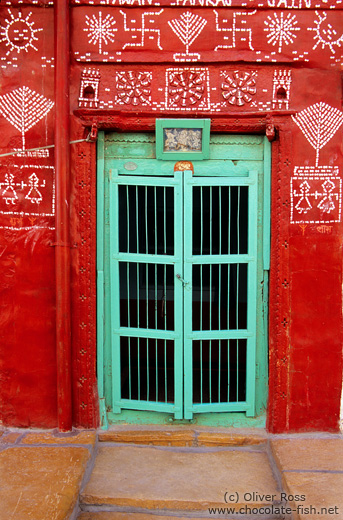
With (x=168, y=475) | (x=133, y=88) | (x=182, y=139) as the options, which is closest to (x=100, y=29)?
(x=133, y=88)

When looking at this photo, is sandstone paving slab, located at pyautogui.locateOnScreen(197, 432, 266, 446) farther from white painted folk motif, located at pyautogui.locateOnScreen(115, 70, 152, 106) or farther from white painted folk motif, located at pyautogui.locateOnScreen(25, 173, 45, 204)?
white painted folk motif, located at pyautogui.locateOnScreen(115, 70, 152, 106)

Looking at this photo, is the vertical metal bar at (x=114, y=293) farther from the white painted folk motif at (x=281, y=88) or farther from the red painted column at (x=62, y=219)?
the white painted folk motif at (x=281, y=88)

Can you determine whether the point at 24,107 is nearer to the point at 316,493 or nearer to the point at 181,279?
the point at 181,279

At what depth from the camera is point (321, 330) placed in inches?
136

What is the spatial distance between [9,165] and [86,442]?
2206mm

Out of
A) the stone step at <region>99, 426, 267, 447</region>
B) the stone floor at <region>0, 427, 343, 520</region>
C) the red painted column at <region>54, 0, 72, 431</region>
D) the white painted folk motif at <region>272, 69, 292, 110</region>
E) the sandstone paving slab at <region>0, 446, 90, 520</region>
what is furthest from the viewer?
the stone step at <region>99, 426, 267, 447</region>

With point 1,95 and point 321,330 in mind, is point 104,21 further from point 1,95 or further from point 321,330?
point 321,330

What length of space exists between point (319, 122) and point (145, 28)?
1.50 metres

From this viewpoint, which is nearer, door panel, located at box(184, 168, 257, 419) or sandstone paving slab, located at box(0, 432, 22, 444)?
sandstone paving slab, located at box(0, 432, 22, 444)

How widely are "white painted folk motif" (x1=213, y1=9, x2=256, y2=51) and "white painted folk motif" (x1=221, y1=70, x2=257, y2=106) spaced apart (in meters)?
0.19

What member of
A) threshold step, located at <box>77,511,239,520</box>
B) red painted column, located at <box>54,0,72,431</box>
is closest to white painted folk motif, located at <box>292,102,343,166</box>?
red painted column, located at <box>54,0,72,431</box>

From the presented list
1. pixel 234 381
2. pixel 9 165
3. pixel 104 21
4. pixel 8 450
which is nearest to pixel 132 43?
pixel 104 21

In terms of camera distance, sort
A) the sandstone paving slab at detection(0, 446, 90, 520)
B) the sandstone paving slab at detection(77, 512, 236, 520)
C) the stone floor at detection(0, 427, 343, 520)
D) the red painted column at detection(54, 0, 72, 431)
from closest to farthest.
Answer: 1. the sandstone paving slab at detection(0, 446, 90, 520)
2. the stone floor at detection(0, 427, 343, 520)
3. the sandstone paving slab at detection(77, 512, 236, 520)
4. the red painted column at detection(54, 0, 72, 431)

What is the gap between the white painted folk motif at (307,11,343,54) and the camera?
3322mm
